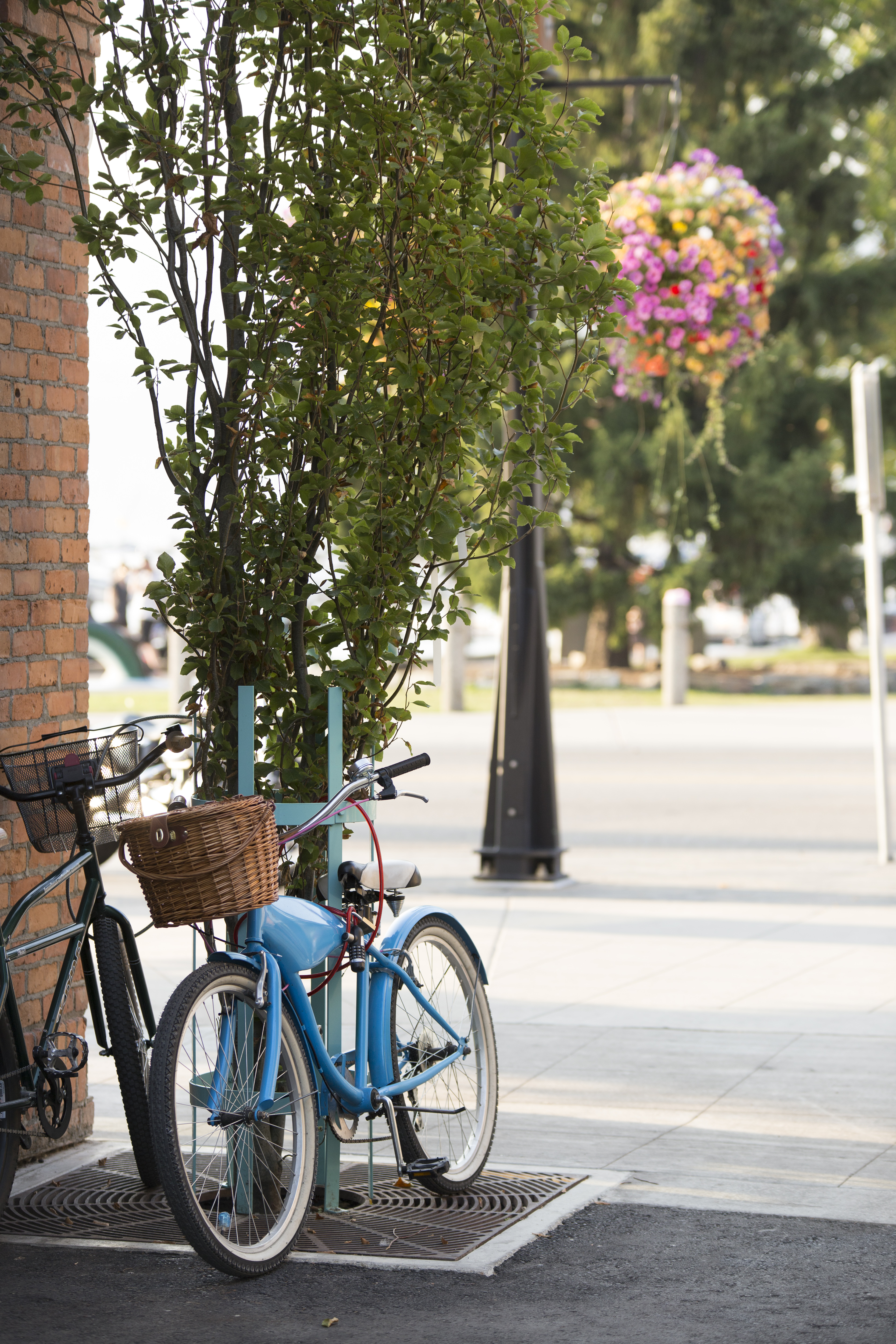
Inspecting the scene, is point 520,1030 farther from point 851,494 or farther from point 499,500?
point 851,494

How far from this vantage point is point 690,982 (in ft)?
26.1

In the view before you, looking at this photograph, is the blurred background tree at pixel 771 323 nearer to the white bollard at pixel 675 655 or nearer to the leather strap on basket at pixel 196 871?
the white bollard at pixel 675 655

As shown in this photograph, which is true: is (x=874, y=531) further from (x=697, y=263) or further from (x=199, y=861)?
(x=199, y=861)

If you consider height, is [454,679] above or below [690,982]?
above

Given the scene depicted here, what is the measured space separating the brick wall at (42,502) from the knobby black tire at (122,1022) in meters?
0.51

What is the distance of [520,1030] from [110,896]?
4.35 meters

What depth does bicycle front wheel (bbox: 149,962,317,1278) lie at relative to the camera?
3906 mm

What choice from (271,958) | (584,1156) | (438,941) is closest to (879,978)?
(584,1156)

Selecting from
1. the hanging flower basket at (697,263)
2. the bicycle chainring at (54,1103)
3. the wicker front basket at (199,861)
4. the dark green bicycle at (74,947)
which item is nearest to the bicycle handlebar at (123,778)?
the dark green bicycle at (74,947)

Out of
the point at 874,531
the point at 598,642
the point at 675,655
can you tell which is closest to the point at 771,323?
the point at 598,642

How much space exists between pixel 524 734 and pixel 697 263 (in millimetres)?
3153

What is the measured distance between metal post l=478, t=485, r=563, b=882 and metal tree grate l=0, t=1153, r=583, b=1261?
5495 mm

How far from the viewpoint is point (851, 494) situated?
30.7 meters

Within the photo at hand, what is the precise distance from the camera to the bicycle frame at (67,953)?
14.5 ft
